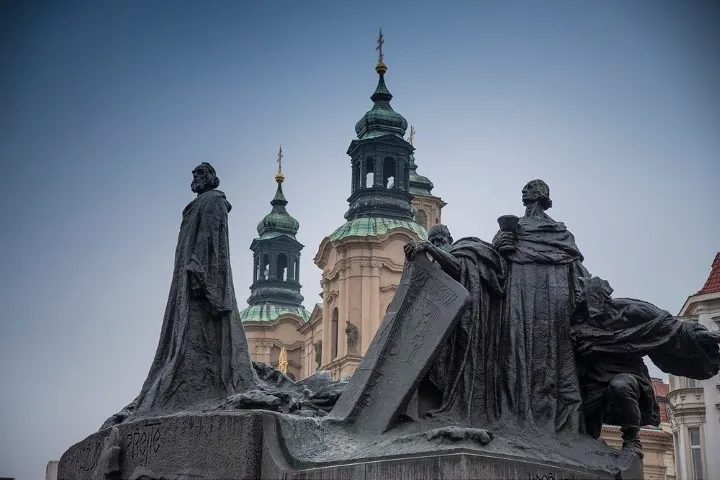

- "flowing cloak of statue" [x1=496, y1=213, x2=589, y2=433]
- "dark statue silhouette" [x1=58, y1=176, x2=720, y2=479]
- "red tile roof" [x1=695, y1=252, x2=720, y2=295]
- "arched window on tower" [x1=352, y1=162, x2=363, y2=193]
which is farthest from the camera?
"arched window on tower" [x1=352, y1=162, x2=363, y2=193]

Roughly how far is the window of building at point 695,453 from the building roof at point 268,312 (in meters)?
44.4

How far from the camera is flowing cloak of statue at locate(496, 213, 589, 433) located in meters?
10.7

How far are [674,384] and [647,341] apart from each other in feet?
94.1

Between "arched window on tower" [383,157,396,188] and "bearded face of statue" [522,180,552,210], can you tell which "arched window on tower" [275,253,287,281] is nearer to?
"arched window on tower" [383,157,396,188]

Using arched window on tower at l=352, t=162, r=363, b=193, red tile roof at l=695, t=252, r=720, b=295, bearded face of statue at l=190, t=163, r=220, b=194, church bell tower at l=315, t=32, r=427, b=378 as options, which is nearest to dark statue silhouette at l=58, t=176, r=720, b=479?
bearded face of statue at l=190, t=163, r=220, b=194

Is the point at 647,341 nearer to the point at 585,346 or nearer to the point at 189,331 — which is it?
the point at 585,346

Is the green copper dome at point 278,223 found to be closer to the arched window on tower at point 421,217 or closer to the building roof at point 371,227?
the arched window on tower at point 421,217

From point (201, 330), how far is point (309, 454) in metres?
2.33

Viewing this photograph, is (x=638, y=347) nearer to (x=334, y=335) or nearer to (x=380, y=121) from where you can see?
(x=334, y=335)

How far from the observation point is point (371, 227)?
63000 mm

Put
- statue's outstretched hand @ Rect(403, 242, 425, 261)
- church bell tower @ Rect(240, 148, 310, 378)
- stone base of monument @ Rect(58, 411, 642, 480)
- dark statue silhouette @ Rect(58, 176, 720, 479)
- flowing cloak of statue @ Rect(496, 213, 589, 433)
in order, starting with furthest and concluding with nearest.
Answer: church bell tower @ Rect(240, 148, 310, 378)
statue's outstretched hand @ Rect(403, 242, 425, 261)
flowing cloak of statue @ Rect(496, 213, 589, 433)
dark statue silhouette @ Rect(58, 176, 720, 479)
stone base of monument @ Rect(58, 411, 642, 480)

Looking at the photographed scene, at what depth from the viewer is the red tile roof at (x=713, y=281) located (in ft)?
113

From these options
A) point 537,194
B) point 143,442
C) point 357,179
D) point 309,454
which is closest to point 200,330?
point 143,442

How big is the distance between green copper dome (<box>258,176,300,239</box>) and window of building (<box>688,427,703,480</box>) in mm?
49384
